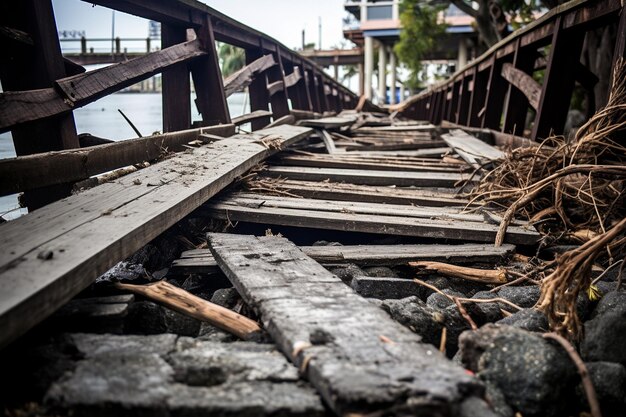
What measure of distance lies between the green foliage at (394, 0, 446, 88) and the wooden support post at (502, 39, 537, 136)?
2179cm

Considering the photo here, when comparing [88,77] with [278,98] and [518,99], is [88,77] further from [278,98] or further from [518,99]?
[278,98]

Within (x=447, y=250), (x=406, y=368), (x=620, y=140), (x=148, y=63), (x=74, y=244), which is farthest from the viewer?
(x=148, y=63)

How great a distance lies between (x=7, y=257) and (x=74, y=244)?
0.61 feet

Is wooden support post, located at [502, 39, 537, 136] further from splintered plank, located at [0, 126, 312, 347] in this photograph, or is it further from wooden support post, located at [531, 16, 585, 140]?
splintered plank, located at [0, 126, 312, 347]

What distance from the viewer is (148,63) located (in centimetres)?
341

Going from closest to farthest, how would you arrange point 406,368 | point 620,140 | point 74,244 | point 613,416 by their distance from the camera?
point 406,368, point 613,416, point 74,244, point 620,140

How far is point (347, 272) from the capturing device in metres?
2.23

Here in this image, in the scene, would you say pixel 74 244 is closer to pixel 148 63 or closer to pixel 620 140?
pixel 148 63

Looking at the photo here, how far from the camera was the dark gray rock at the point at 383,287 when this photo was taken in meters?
2.06

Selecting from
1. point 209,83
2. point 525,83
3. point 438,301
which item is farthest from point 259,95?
point 438,301

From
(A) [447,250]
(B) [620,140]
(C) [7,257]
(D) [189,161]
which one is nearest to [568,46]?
(B) [620,140]

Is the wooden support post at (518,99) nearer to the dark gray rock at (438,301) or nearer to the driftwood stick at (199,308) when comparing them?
the dark gray rock at (438,301)

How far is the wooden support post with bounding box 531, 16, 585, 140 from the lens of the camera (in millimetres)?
3943

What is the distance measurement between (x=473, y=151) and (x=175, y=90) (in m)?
2.92
